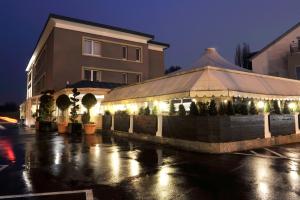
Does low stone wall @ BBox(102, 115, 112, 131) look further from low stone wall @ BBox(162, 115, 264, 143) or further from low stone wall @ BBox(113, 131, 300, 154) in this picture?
low stone wall @ BBox(162, 115, 264, 143)

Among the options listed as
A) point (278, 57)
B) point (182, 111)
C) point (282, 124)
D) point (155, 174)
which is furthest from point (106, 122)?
point (278, 57)

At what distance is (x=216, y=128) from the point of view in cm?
1212

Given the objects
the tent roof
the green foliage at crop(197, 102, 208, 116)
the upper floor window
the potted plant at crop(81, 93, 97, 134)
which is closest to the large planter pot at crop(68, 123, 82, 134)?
the potted plant at crop(81, 93, 97, 134)

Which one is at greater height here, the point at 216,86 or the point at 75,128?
the point at 216,86

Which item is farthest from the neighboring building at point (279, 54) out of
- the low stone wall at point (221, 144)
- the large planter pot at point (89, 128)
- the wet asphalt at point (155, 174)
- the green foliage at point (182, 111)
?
the wet asphalt at point (155, 174)

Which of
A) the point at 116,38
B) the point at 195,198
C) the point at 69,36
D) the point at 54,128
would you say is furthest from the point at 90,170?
the point at 116,38

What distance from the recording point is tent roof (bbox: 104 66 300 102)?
1265 cm

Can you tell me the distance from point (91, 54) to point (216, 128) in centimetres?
2136

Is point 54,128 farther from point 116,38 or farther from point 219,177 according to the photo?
point 219,177

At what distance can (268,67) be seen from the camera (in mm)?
33438

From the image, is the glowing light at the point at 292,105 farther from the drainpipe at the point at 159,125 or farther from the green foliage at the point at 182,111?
the drainpipe at the point at 159,125

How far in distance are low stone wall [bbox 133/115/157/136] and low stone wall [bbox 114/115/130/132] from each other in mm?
1076

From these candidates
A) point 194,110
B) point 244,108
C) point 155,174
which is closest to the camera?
point 155,174

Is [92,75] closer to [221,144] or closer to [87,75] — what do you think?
[87,75]
